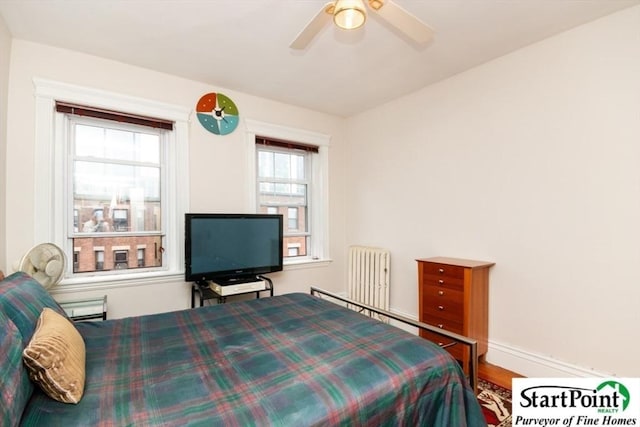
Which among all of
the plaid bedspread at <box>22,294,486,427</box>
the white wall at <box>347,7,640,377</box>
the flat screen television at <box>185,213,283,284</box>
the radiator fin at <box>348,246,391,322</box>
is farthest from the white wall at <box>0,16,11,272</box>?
the white wall at <box>347,7,640,377</box>

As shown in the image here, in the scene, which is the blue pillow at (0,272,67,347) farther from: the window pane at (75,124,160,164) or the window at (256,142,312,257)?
the window at (256,142,312,257)

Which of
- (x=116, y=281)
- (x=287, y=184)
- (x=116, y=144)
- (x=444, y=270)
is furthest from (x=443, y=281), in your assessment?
(x=116, y=144)

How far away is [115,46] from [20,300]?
206 centimetres

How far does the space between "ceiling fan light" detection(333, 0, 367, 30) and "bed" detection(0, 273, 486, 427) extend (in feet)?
5.22

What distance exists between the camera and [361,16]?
1.50 meters

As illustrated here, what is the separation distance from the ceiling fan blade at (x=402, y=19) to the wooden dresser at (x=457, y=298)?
5.62 feet

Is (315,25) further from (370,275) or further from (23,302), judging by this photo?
(370,275)

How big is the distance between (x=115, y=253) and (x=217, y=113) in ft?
5.39

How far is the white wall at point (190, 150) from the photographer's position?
232cm

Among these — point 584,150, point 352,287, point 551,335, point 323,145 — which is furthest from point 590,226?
point 323,145

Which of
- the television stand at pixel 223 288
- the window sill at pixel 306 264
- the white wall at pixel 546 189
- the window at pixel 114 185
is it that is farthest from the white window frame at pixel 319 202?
the window at pixel 114 185

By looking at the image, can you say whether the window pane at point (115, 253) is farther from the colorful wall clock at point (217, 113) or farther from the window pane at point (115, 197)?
the colorful wall clock at point (217, 113)

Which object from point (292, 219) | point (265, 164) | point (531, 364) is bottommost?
point (531, 364)

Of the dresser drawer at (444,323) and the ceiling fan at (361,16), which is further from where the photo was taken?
the dresser drawer at (444,323)
